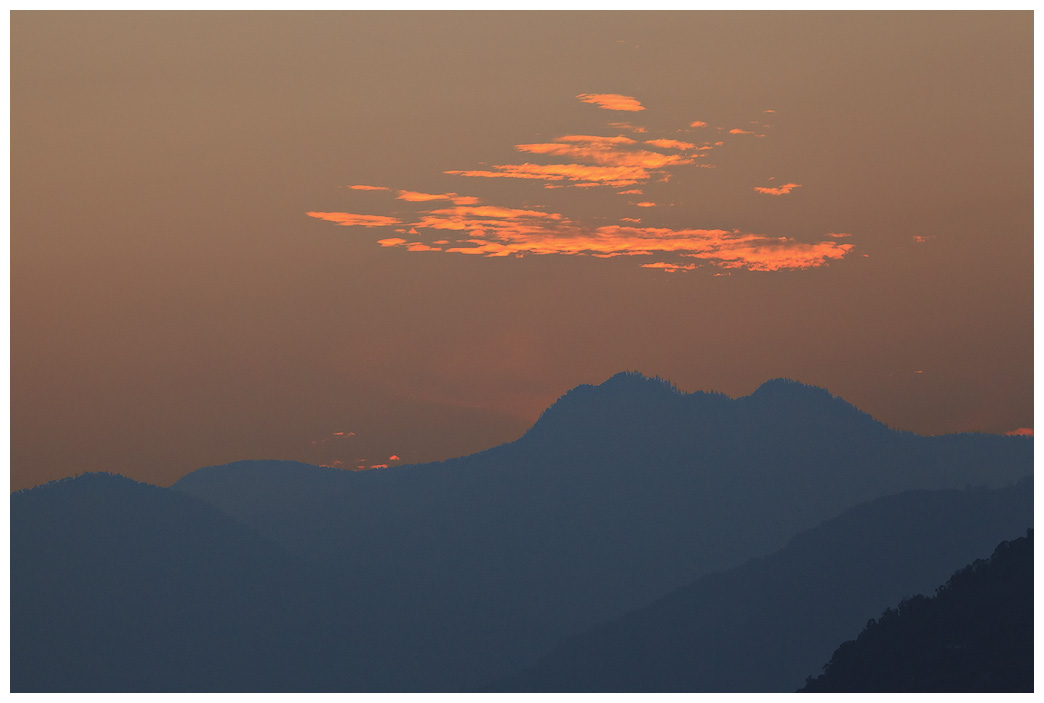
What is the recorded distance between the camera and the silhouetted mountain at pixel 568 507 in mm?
56094

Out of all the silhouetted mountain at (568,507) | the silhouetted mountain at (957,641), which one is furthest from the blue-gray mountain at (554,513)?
the silhouetted mountain at (957,641)

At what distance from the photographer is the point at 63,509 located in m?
72.4

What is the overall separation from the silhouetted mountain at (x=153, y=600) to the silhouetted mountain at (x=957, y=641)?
2744 cm

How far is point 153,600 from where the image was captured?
65.5m

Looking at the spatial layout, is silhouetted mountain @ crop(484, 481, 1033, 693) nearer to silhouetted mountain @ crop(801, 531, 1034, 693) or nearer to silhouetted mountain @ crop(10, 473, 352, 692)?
silhouetted mountain @ crop(801, 531, 1034, 693)

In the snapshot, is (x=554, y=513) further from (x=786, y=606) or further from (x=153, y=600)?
(x=153, y=600)

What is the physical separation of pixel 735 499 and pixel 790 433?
243 inches

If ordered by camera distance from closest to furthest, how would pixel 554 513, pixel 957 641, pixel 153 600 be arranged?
pixel 957 641 < pixel 153 600 < pixel 554 513

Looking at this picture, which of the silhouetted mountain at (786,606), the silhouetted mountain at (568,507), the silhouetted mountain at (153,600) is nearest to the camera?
the silhouetted mountain at (786,606)

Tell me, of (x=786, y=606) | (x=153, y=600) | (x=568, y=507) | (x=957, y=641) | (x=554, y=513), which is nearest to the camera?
(x=957, y=641)

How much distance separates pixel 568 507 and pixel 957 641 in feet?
91.9

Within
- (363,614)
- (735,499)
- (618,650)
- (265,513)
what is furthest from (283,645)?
(735,499)

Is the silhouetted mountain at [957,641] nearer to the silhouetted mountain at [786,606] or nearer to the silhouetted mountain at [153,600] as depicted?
the silhouetted mountain at [786,606]

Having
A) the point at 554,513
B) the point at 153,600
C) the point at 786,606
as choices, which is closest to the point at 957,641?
the point at 786,606
